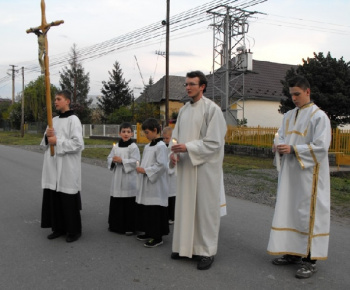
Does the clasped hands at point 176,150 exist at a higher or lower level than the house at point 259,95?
lower

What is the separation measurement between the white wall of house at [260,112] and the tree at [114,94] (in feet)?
107

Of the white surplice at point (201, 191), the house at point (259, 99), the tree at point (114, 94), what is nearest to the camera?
the white surplice at point (201, 191)

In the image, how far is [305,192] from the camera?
3979 millimetres

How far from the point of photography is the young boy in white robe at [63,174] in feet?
16.2

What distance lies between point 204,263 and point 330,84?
18294 mm

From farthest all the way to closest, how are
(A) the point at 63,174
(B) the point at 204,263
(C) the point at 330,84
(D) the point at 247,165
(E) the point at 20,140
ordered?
(E) the point at 20,140, (C) the point at 330,84, (D) the point at 247,165, (A) the point at 63,174, (B) the point at 204,263

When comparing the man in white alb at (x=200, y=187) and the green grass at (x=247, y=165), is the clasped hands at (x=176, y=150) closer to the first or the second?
the man in white alb at (x=200, y=187)

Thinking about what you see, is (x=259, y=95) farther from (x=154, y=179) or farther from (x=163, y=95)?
(x=154, y=179)

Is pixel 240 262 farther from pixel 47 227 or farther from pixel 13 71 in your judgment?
pixel 13 71

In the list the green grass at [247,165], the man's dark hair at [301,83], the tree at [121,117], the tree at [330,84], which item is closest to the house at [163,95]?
the tree at [121,117]

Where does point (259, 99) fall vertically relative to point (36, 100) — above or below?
below

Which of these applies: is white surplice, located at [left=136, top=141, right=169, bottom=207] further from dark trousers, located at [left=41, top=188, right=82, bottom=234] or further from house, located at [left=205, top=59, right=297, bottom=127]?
house, located at [left=205, top=59, right=297, bottom=127]

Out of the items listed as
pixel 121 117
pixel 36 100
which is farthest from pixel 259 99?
pixel 36 100

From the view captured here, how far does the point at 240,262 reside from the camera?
4.31 meters
